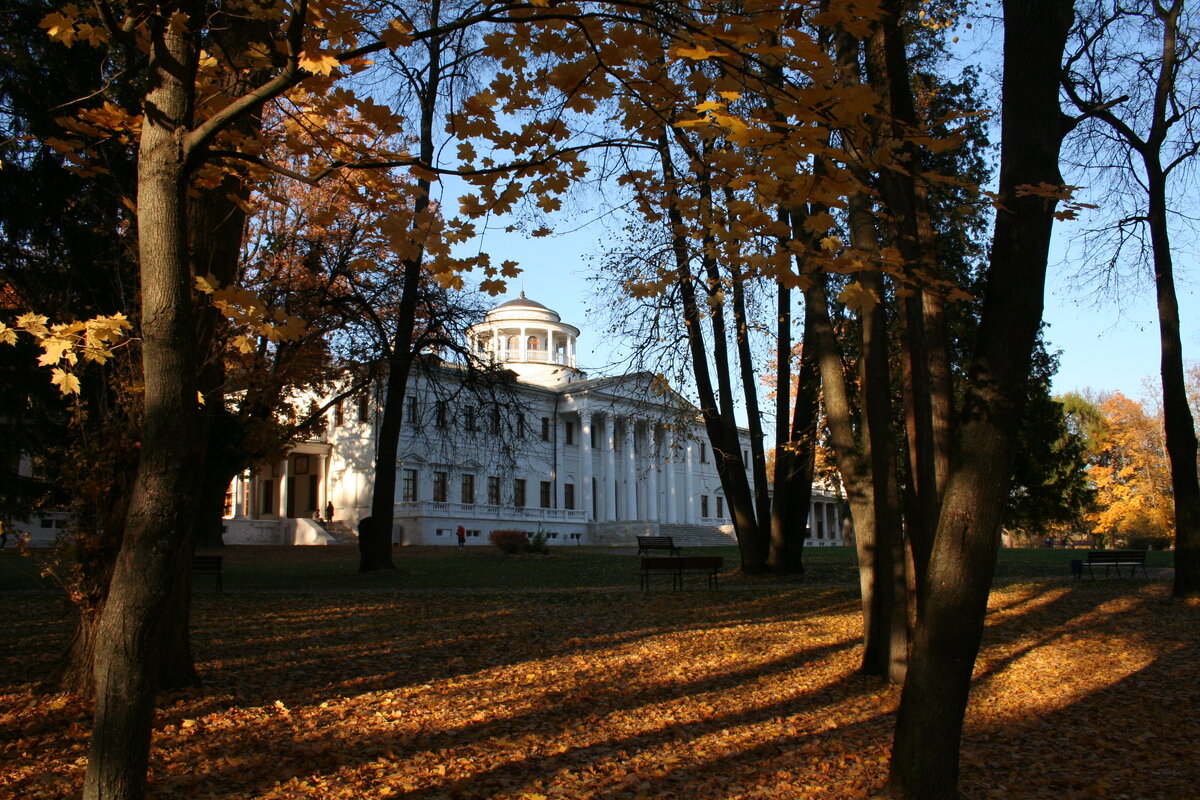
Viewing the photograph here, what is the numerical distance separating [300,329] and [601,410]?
54726 millimetres

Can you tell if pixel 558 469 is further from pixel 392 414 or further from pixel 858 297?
pixel 858 297

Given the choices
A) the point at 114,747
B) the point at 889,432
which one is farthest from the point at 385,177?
the point at 889,432

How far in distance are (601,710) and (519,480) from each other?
49862mm

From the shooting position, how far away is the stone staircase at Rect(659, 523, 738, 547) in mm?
52972

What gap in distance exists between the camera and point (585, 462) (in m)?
60.1

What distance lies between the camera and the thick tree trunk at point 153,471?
11.6 ft

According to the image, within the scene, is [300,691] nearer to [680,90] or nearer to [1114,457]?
[680,90]

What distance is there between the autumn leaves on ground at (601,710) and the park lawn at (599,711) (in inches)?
1.0

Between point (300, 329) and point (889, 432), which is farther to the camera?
point (889, 432)

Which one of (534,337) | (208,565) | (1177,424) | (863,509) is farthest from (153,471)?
(534,337)

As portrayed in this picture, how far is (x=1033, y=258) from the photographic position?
187 inches

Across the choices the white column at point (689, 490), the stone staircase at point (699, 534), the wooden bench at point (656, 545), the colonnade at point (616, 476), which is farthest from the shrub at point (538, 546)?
the white column at point (689, 490)

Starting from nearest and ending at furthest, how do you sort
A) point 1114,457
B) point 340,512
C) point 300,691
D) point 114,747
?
point 114,747 < point 300,691 < point 340,512 < point 1114,457

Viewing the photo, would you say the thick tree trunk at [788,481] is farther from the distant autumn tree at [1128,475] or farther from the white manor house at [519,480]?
the distant autumn tree at [1128,475]
